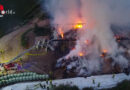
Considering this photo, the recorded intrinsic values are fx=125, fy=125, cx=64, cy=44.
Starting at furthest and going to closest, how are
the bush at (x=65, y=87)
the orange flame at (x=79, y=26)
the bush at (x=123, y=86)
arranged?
1. the orange flame at (x=79, y=26)
2. the bush at (x=65, y=87)
3. the bush at (x=123, y=86)

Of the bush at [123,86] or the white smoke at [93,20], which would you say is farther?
the white smoke at [93,20]

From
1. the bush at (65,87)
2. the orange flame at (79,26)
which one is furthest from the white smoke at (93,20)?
the bush at (65,87)

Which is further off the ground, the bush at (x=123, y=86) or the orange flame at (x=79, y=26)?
the orange flame at (x=79, y=26)

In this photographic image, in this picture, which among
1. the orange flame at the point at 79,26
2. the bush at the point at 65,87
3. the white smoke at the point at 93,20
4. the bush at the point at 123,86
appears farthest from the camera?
the orange flame at the point at 79,26

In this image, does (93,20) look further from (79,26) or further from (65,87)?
(65,87)

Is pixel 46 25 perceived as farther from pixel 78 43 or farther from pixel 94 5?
pixel 94 5

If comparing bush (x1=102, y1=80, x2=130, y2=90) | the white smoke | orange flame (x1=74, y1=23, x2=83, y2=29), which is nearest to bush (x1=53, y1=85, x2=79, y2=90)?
the white smoke

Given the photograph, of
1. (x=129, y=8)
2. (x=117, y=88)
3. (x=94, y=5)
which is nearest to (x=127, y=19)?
(x=129, y=8)

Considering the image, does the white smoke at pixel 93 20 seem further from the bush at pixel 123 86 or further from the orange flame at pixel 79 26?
the bush at pixel 123 86
